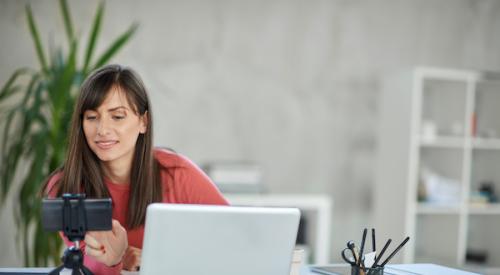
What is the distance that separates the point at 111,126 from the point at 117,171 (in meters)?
0.21

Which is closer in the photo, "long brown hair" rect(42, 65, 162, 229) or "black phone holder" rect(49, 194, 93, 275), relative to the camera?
"black phone holder" rect(49, 194, 93, 275)

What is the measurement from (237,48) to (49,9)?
1197 millimetres

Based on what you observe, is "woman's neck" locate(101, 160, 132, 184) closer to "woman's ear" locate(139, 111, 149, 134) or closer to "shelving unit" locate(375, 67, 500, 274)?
"woman's ear" locate(139, 111, 149, 134)

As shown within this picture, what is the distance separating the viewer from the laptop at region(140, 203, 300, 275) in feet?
4.45

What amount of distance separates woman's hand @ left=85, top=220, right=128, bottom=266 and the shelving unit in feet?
9.69

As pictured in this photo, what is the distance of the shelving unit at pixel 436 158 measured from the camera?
4.33 metres

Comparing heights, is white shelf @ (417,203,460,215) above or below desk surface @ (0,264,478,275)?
below

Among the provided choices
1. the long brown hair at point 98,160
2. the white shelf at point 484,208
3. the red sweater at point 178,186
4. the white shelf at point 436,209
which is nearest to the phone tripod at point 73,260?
the long brown hair at point 98,160

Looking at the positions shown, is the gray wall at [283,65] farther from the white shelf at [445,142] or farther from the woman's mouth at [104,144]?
the woman's mouth at [104,144]

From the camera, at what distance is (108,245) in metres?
1.65

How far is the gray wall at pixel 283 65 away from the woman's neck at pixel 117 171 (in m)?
2.07

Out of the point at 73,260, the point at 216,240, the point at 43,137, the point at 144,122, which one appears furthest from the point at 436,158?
the point at 73,260

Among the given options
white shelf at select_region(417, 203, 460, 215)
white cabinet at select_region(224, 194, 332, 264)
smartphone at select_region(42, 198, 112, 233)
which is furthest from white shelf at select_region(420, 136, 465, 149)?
smartphone at select_region(42, 198, 112, 233)

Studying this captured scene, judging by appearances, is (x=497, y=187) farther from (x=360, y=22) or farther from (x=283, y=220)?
(x=283, y=220)
